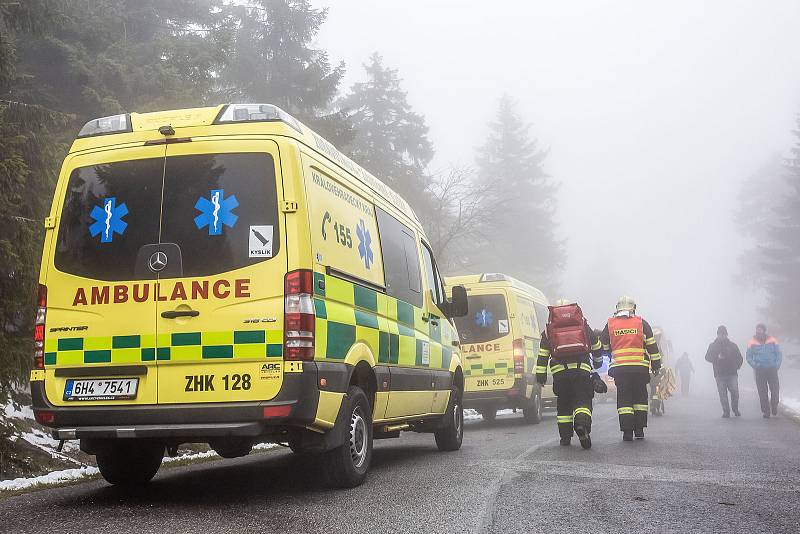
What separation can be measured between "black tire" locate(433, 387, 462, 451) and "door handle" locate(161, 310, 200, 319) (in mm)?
4395

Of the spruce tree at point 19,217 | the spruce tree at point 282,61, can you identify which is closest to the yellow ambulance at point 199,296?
the spruce tree at point 19,217

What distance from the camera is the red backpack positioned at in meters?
10.1

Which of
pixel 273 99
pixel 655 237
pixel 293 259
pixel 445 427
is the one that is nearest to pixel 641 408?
pixel 445 427

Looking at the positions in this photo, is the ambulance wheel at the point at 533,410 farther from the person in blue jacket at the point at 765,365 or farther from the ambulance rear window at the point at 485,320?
the person in blue jacket at the point at 765,365

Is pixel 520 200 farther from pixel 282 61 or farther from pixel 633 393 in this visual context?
pixel 633 393

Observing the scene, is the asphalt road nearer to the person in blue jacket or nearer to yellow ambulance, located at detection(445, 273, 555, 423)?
yellow ambulance, located at detection(445, 273, 555, 423)

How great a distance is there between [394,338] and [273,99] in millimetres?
17118

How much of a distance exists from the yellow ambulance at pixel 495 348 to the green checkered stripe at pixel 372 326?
16.0ft

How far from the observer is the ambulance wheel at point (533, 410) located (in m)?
14.3

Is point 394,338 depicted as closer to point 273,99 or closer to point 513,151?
point 273,99

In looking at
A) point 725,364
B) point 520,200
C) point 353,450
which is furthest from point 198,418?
point 520,200

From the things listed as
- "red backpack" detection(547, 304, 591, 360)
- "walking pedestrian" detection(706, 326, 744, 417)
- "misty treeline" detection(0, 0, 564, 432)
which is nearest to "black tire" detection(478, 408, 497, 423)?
"red backpack" detection(547, 304, 591, 360)

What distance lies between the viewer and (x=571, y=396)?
10.1 m

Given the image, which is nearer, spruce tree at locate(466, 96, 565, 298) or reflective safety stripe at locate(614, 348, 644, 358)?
reflective safety stripe at locate(614, 348, 644, 358)
